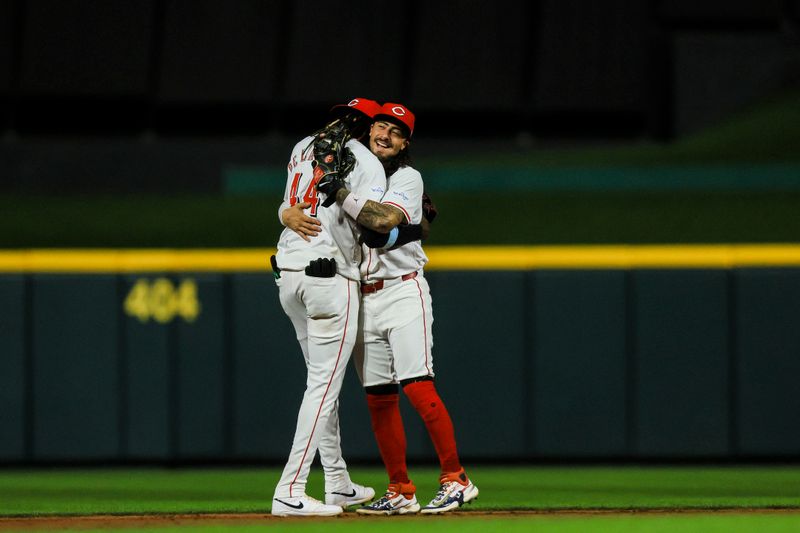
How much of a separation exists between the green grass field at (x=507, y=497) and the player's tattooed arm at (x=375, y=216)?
1233mm

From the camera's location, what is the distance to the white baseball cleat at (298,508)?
5402 mm

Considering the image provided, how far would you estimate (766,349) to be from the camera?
827cm

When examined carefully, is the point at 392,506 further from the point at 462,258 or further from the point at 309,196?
the point at 462,258

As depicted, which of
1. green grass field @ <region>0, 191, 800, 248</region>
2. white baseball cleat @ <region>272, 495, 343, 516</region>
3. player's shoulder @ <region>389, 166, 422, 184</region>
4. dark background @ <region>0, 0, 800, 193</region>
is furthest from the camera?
dark background @ <region>0, 0, 800, 193</region>

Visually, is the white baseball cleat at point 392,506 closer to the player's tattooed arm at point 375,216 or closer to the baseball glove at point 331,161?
the player's tattooed arm at point 375,216

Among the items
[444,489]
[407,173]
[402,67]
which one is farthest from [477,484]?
[402,67]

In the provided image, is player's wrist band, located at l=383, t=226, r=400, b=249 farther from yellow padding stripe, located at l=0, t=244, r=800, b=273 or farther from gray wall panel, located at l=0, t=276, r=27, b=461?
gray wall panel, located at l=0, t=276, r=27, b=461

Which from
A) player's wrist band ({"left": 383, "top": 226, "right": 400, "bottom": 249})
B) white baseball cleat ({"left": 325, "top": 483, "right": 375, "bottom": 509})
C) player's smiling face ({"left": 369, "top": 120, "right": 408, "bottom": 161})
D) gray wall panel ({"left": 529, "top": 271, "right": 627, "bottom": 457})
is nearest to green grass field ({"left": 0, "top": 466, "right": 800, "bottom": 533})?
gray wall panel ({"left": 529, "top": 271, "right": 627, "bottom": 457})

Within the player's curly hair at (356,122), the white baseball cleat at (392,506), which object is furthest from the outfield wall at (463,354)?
the player's curly hair at (356,122)

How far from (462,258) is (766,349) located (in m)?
2.04

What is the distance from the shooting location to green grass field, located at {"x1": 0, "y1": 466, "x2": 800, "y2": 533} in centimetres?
513

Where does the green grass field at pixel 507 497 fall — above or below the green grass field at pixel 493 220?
below

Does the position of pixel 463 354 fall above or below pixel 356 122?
below

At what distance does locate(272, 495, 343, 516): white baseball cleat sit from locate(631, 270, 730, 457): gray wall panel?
341 cm
